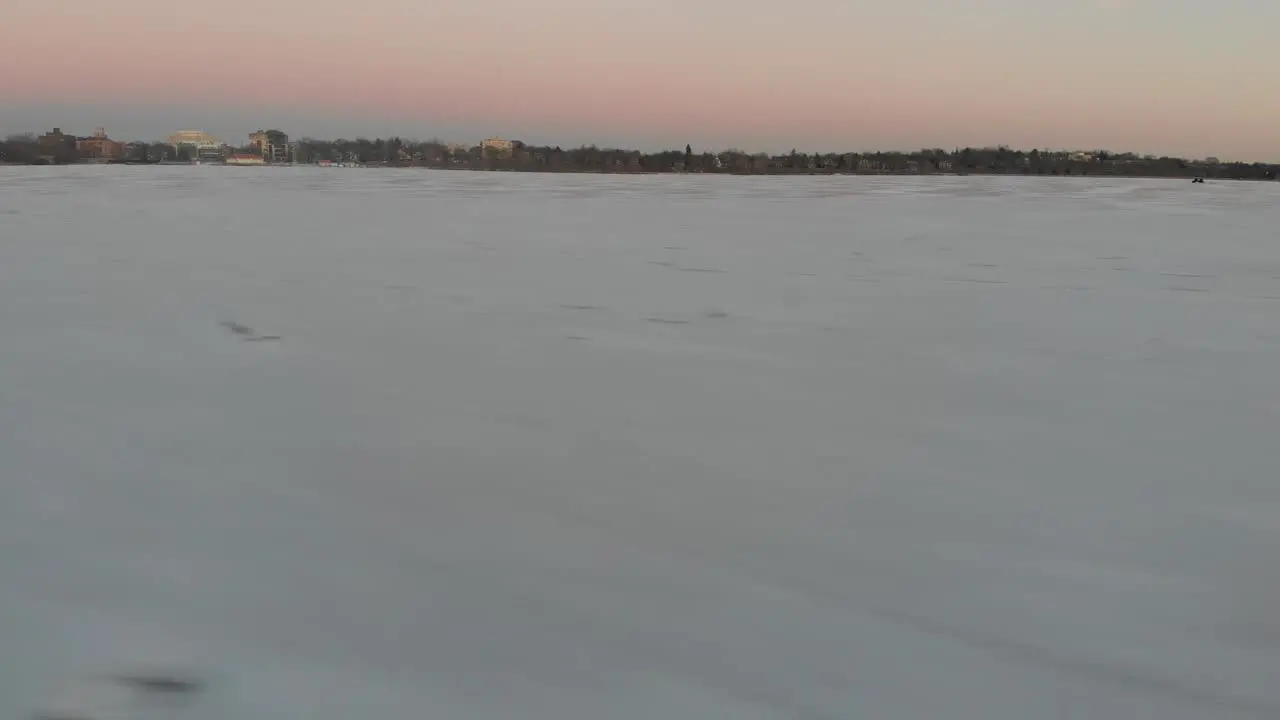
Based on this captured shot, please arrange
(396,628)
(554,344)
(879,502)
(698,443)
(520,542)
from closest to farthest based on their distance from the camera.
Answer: (396,628)
(520,542)
(879,502)
(698,443)
(554,344)

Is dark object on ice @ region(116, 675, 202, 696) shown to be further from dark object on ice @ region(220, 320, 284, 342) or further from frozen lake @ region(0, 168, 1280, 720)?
dark object on ice @ region(220, 320, 284, 342)

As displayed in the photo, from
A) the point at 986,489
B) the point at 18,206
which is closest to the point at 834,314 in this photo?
the point at 986,489

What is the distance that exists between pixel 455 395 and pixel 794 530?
176 cm

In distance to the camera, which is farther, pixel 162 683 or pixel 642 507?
pixel 642 507

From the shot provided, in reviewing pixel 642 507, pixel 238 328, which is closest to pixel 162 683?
pixel 642 507

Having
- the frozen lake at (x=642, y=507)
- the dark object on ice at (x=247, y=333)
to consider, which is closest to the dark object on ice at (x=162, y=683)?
the frozen lake at (x=642, y=507)

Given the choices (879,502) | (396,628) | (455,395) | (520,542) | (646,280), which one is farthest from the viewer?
(646,280)

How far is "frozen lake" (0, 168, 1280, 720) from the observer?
177 centimetres

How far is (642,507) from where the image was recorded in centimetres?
259

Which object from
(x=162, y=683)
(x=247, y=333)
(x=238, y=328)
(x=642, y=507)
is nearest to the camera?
(x=162, y=683)

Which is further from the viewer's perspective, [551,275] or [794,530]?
[551,275]

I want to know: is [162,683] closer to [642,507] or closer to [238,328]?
[642,507]

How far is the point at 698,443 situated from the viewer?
318 cm

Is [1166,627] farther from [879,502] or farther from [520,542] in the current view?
[520,542]
